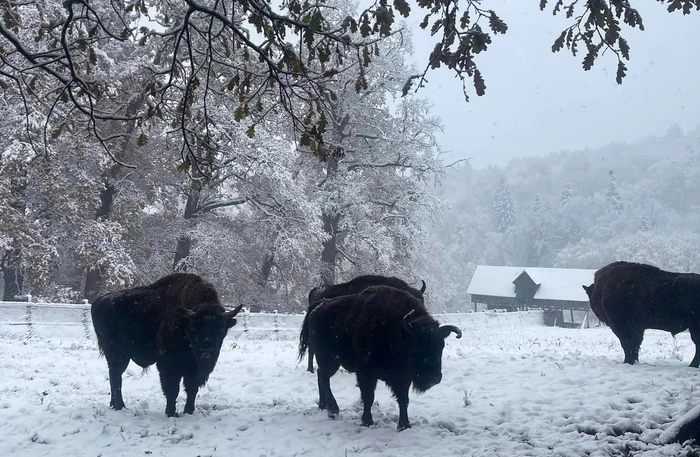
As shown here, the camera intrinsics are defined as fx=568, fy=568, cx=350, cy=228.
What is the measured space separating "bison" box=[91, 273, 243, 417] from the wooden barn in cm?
4185

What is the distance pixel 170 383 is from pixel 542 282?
44.8m

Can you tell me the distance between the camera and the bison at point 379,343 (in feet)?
23.4

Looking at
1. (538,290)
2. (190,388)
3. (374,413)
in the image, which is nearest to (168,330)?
(190,388)

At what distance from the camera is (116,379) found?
8.59m

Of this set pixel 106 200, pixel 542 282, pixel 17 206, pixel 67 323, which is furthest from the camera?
pixel 542 282

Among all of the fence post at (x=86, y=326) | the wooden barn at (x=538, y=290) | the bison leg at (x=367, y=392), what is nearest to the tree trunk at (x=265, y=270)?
the fence post at (x=86, y=326)

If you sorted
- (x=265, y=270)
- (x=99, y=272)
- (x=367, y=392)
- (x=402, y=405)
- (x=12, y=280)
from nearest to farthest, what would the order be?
1. (x=402, y=405)
2. (x=367, y=392)
3. (x=99, y=272)
4. (x=12, y=280)
5. (x=265, y=270)

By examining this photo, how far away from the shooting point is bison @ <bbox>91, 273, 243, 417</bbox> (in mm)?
7734

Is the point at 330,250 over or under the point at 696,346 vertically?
over

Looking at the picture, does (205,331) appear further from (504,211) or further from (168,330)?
(504,211)

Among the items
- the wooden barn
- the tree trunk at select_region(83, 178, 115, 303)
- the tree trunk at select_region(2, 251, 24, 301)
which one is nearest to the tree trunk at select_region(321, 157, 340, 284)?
the tree trunk at select_region(83, 178, 115, 303)

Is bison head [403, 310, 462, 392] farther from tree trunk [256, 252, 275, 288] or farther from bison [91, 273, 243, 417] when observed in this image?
tree trunk [256, 252, 275, 288]

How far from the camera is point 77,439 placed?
7.13 meters

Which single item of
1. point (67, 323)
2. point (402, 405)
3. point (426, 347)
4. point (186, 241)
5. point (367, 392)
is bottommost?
point (402, 405)
